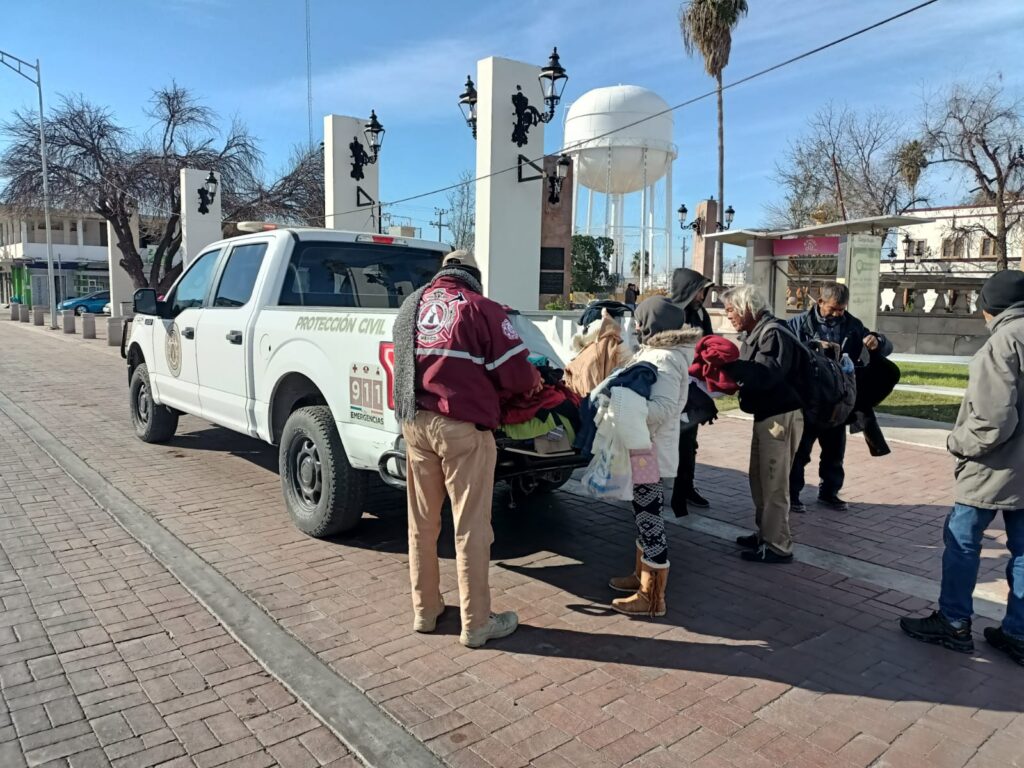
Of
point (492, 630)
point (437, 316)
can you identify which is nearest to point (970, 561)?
point (492, 630)

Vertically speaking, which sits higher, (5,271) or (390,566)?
(5,271)

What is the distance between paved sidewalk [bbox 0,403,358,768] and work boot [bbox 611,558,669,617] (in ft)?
5.92

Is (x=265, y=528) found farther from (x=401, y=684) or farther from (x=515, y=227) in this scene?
(x=515, y=227)

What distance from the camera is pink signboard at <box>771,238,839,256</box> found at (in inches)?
487

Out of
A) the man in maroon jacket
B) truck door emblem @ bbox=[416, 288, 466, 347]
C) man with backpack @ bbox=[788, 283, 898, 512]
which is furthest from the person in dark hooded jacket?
truck door emblem @ bbox=[416, 288, 466, 347]

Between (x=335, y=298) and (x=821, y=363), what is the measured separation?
3.67 metres

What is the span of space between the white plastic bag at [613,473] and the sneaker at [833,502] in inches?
121

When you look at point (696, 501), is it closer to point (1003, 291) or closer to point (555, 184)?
point (1003, 291)

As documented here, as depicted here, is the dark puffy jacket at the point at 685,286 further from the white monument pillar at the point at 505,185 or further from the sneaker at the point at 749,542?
the white monument pillar at the point at 505,185

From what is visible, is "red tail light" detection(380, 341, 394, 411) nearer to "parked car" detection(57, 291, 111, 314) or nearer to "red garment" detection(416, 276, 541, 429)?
"red garment" detection(416, 276, 541, 429)

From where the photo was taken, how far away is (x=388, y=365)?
13.8ft

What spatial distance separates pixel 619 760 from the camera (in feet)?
9.29

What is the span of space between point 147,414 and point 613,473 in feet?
19.9

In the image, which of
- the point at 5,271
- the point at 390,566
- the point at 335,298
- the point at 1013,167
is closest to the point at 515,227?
the point at 335,298
